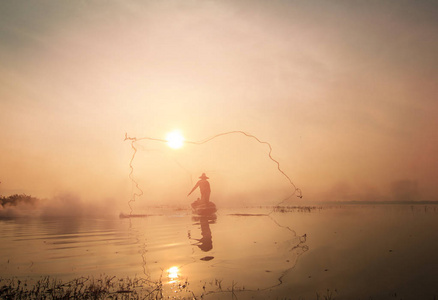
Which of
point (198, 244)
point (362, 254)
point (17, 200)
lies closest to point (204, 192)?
point (198, 244)

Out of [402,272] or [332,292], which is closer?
[332,292]

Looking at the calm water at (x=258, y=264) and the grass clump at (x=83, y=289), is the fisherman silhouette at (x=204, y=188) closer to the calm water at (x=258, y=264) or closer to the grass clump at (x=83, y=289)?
the calm water at (x=258, y=264)

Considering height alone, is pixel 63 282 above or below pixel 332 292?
above

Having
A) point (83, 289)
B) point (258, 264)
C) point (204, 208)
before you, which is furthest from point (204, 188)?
point (83, 289)

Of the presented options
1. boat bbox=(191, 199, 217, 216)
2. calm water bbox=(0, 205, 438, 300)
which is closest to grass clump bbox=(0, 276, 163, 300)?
calm water bbox=(0, 205, 438, 300)

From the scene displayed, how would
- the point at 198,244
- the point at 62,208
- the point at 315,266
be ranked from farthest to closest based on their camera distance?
the point at 62,208
the point at 198,244
the point at 315,266

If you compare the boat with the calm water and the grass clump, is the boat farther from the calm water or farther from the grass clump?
the grass clump

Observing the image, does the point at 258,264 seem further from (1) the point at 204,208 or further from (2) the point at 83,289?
(1) the point at 204,208

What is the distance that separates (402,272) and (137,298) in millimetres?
8947

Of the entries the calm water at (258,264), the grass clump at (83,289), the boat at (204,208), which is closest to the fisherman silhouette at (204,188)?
the boat at (204,208)

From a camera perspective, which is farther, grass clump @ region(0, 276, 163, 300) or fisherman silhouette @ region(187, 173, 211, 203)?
fisherman silhouette @ region(187, 173, 211, 203)

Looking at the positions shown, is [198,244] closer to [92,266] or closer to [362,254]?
[92,266]

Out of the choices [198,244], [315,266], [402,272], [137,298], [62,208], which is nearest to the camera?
[137,298]

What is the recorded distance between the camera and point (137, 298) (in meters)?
7.07
